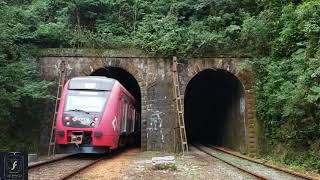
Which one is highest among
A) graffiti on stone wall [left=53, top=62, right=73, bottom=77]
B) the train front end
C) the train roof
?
graffiti on stone wall [left=53, top=62, right=73, bottom=77]

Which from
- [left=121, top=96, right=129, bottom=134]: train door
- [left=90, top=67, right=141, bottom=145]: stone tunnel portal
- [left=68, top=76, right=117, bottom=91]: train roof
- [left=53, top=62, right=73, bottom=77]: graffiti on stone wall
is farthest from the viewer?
[left=90, top=67, right=141, bottom=145]: stone tunnel portal

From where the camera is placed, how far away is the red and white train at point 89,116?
15.8 meters

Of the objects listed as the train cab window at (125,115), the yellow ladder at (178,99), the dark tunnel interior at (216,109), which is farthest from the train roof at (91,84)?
the dark tunnel interior at (216,109)

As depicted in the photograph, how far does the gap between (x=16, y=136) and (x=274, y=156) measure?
34.4ft

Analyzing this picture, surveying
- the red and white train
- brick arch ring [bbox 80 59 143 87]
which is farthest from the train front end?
brick arch ring [bbox 80 59 143 87]

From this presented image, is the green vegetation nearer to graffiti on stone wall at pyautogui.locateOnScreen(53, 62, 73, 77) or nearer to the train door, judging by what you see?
graffiti on stone wall at pyautogui.locateOnScreen(53, 62, 73, 77)

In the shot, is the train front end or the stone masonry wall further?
the stone masonry wall

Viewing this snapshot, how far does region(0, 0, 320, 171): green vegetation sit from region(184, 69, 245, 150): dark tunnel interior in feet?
6.64

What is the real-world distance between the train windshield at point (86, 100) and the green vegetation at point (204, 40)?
5.48 feet

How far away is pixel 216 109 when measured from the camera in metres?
29.4

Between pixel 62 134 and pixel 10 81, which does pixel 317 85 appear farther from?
pixel 10 81

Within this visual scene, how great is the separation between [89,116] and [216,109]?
1464 cm

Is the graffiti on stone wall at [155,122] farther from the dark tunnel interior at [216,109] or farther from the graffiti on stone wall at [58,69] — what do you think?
the graffiti on stone wall at [58,69]

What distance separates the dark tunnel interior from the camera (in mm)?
22266
